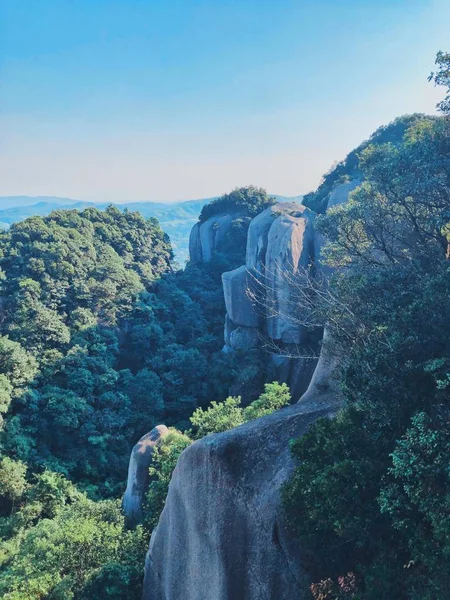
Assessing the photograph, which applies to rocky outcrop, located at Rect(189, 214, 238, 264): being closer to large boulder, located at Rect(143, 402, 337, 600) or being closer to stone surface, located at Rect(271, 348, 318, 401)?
stone surface, located at Rect(271, 348, 318, 401)

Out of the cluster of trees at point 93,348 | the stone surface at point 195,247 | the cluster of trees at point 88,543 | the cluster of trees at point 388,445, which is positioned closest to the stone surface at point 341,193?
the cluster of trees at point 93,348

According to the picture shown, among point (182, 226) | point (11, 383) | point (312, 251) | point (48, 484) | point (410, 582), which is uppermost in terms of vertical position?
point (182, 226)

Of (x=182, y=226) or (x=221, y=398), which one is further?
(x=182, y=226)

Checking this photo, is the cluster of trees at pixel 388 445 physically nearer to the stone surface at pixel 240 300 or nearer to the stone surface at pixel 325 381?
the stone surface at pixel 325 381

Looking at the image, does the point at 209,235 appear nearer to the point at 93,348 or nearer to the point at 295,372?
the point at 93,348

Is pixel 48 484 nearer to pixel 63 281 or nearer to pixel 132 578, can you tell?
pixel 132 578

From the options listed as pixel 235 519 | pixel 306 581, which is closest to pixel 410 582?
pixel 306 581

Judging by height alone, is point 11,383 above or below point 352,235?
below
